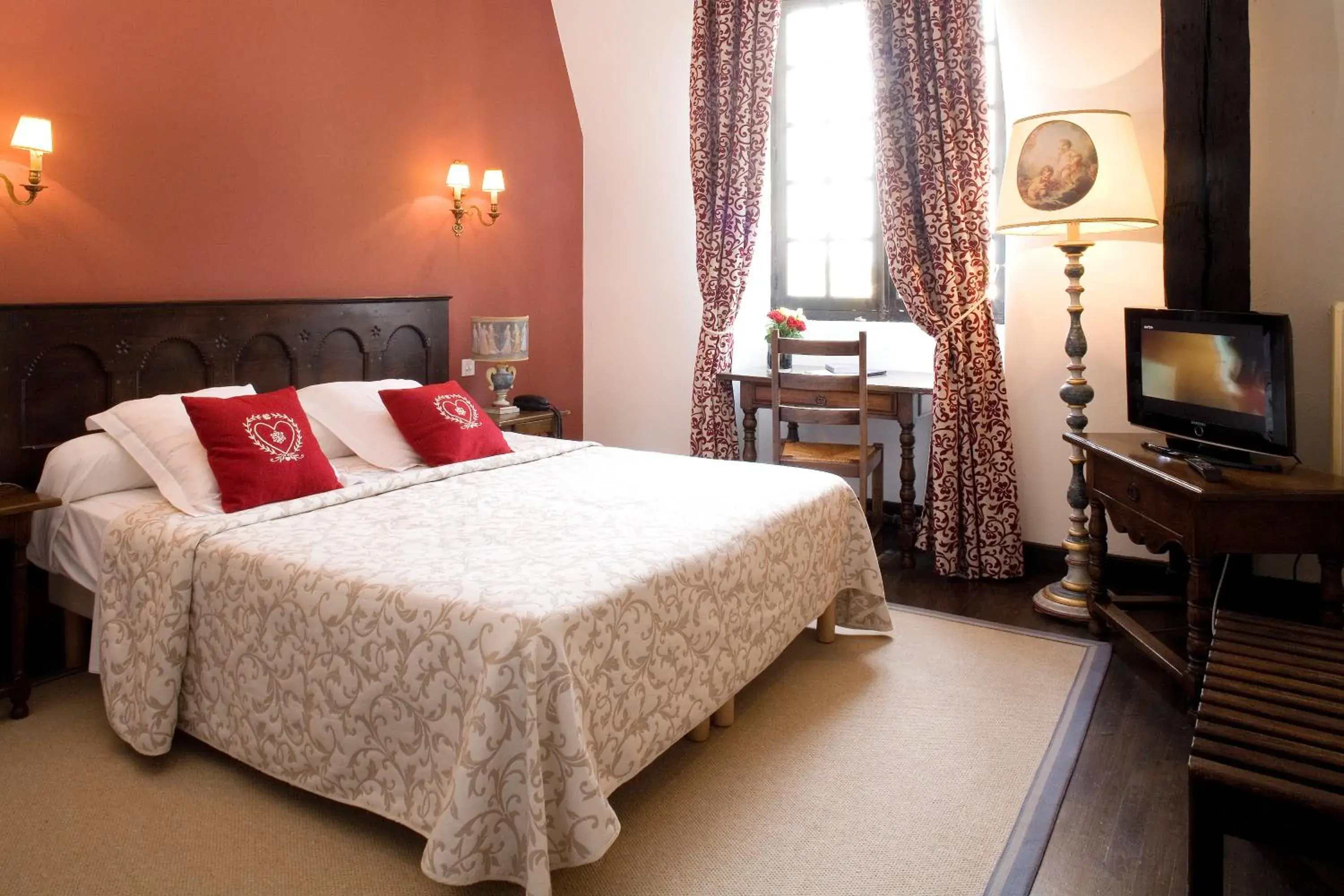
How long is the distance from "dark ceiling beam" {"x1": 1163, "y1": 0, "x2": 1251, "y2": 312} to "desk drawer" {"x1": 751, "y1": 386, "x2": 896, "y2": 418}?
1217 mm

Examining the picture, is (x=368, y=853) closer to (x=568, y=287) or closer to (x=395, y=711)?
(x=395, y=711)

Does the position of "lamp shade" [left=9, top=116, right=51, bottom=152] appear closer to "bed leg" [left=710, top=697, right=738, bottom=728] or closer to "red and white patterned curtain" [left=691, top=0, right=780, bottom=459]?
"bed leg" [left=710, top=697, right=738, bottom=728]

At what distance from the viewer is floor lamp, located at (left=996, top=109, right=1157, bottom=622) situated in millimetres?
3211

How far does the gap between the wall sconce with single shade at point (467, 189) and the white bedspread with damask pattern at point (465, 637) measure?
176cm

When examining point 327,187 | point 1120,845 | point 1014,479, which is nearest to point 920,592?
point 1014,479

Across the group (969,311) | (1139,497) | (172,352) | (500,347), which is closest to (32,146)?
(172,352)

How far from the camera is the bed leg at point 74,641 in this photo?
114 inches

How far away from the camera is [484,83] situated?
4520 mm

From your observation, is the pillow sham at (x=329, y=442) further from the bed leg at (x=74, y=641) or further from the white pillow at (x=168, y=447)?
the bed leg at (x=74, y=641)

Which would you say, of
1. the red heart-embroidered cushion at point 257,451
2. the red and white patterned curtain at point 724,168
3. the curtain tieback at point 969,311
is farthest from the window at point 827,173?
the red heart-embroidered cushion at point 257,451

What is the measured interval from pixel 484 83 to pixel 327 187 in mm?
1119

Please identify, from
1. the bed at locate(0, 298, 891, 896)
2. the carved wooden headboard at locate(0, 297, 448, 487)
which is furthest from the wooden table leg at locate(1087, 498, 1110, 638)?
the carved wooden headboard at locate(0, 297, 448, 487)

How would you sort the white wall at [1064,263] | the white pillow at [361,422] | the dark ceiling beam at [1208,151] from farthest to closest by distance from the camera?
the white wall at [1064,263], the white pillow at [361,422], the dark ceiling beam at [1208,151]

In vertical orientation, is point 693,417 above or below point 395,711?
above
